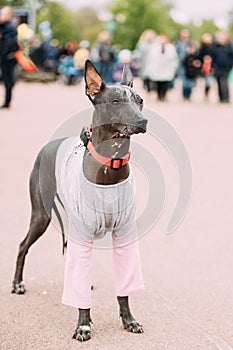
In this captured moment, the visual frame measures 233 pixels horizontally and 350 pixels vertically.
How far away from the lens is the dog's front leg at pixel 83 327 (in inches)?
185

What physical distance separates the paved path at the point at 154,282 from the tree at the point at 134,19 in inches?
2484

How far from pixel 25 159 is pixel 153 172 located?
6090 mm

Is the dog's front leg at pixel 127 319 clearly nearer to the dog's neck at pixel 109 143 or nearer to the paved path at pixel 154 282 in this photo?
the paved path at pixel 154 282

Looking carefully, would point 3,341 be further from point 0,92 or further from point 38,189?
point 0,92

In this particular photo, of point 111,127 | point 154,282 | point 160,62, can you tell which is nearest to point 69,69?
point 160,62

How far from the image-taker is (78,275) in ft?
15.5

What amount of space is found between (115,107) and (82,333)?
1.41m

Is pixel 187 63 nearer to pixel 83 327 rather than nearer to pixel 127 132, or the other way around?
pixel 83 327

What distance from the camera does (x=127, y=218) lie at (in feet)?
15.3

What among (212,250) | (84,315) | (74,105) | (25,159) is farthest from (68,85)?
(84,315)

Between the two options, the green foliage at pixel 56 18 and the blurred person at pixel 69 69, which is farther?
the green foliage at pixel 56 18

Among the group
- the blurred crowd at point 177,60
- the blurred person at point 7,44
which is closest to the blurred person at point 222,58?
the blurred crowd at point 177,60

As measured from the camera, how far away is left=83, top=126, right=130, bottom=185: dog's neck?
4.45m

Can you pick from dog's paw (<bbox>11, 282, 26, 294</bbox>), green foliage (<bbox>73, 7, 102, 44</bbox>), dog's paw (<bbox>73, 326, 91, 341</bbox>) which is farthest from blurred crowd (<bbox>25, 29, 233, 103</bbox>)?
green foliage (<bbox>73, 7, 102, 44</bbox>)
